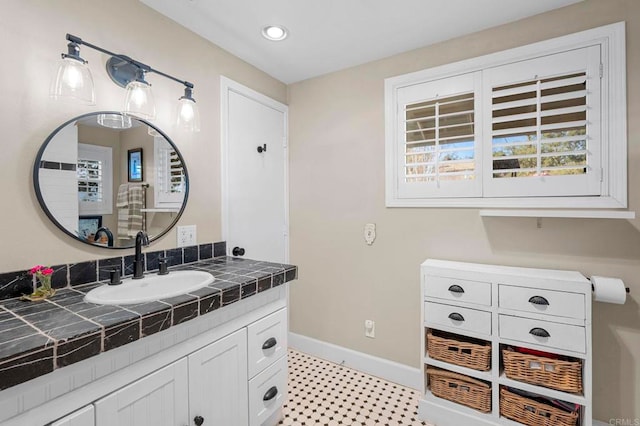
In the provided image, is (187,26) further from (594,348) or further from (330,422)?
(594,348)

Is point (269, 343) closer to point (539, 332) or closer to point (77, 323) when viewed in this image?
point (77, 323)

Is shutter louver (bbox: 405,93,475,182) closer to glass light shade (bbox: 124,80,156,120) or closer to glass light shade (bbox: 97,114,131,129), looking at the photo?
glass light shade (bbox: 124,80,156,120)

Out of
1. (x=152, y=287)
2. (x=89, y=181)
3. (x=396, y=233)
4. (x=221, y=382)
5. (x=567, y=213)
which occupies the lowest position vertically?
(x=221, y=382)

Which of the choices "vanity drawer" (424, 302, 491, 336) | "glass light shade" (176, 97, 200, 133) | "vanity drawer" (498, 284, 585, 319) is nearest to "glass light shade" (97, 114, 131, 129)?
"glass light shade" (176, 97, 200, 133)

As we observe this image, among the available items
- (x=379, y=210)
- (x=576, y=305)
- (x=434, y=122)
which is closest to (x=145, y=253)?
(x=379, y=210)

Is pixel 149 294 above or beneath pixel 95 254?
beneath

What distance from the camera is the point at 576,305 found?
5.07 feet

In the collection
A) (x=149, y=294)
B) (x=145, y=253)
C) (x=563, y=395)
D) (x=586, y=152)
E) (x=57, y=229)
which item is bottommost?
(x=563, y=395)

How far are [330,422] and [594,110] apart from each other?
7.76 ft

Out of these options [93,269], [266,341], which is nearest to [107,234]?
[93,269]

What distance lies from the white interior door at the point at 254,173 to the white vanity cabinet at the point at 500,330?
132 centimetres

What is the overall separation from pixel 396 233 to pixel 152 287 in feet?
5.38

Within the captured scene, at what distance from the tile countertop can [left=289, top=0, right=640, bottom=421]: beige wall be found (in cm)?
120

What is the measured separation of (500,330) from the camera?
1.71 meters
